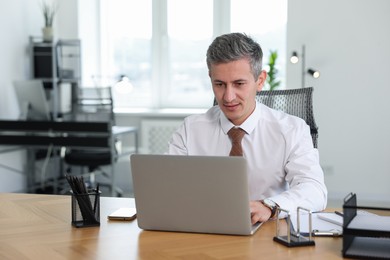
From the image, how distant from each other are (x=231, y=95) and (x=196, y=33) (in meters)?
4.06

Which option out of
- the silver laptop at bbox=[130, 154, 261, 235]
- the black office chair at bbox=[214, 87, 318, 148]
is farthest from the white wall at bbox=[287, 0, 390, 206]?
the silver laptop at bbox=[130, 154, 261, 235]

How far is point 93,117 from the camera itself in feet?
18.5

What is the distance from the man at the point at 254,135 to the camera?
2.16m

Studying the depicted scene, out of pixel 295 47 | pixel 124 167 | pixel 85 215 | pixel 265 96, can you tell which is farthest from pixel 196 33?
pixel 85 215

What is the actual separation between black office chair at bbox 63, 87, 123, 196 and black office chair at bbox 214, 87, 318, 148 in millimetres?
2758

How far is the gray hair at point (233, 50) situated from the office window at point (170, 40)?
3837 millimetres

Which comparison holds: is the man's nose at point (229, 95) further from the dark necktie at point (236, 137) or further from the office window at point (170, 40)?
the office window at point (170, 40)

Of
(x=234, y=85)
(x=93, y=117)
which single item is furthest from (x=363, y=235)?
(x=93, y=117)

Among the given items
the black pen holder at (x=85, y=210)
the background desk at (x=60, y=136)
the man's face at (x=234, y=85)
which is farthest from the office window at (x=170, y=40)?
the black pen holder at (x=85, y=210)

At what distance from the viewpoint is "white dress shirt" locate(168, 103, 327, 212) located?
2295mm

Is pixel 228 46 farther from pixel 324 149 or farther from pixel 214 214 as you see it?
pixel 324 149

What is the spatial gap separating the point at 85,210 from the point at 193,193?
40 centimetres

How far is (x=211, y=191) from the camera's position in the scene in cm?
175

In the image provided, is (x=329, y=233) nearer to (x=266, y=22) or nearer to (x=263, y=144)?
(x=263, y=144)
